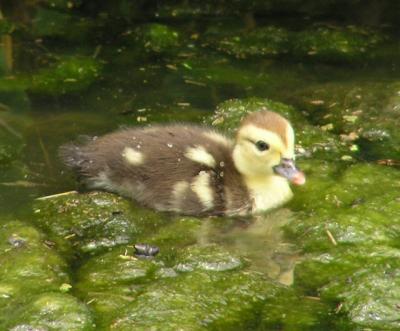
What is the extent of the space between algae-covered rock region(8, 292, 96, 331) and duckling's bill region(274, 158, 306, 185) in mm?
1029

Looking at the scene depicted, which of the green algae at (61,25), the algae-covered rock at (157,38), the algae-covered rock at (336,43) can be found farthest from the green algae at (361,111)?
the green algae at (61,25)

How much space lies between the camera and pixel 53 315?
2.97 m

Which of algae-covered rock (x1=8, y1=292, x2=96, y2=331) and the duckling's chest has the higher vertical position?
the duckling's chest

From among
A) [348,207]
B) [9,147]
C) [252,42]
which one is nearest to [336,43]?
[252,42]

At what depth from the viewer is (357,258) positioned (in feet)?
11.2

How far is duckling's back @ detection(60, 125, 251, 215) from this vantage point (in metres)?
3.71

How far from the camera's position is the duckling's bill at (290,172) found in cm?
364

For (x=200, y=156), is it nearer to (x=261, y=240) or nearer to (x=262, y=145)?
(x=262, y=145)

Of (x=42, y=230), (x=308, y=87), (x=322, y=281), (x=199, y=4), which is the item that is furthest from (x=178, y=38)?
(x=322, y=281)

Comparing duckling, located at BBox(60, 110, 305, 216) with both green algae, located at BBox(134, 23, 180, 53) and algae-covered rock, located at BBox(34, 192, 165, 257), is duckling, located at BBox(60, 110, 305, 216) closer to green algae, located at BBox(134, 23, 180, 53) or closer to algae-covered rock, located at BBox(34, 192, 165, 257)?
algae-covered rock, located at BBox(34, 192, 165, 257)

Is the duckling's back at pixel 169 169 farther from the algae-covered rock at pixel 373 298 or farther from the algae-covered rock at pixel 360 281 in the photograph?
the algae-covered rock at pixel 373 298

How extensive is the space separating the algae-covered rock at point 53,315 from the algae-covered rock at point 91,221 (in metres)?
0.46

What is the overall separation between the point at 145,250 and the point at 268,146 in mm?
643

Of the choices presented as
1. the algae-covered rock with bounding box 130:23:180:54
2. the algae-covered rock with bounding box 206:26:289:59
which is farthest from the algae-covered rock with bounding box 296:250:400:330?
the algae-covered rock with bounding box 130:23:180:54
